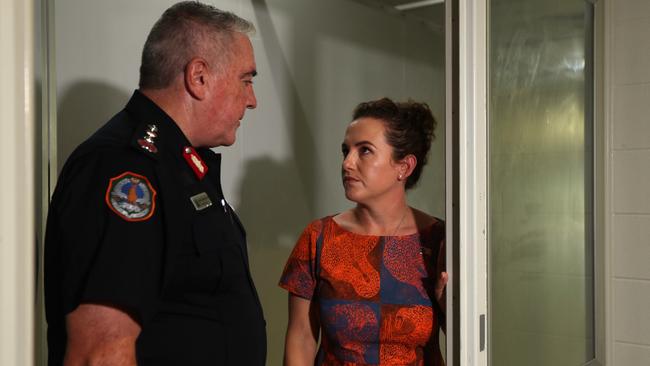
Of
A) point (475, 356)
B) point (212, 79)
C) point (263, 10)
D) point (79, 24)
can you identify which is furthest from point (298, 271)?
point (263, 10)

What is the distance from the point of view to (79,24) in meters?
1.67

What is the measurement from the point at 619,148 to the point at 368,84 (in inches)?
41.5

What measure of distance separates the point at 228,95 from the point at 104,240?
0.43m

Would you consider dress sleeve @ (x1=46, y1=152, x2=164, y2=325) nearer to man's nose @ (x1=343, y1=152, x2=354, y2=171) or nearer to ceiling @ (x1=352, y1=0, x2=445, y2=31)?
man's nose @ (x1=343, y1=152, x2=354, y2=171)

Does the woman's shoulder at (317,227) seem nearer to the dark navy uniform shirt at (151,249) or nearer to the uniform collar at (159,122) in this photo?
the dark navy uniform shirt at (151,249)

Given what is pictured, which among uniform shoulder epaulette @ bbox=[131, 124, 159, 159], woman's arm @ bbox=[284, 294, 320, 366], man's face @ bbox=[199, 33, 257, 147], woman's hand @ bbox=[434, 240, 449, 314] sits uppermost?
man's face @ bbox=[199, 33, 257, 147]

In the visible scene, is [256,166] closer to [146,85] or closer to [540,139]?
[540,139]

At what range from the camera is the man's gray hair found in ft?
3.91

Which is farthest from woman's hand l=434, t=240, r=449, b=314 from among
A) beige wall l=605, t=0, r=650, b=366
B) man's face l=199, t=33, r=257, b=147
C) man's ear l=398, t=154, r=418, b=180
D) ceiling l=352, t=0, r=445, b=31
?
ceiling l=352, t=0, r=445, b=31

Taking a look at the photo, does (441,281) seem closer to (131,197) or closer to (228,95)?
(228,95)

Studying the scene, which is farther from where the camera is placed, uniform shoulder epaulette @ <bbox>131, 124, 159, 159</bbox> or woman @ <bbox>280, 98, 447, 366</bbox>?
woman @ <bbox>280, 98, 447, 366</bbox>
